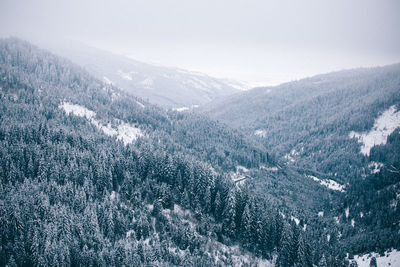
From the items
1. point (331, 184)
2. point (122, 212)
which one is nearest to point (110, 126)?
point (122, 212)

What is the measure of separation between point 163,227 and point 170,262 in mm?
12410

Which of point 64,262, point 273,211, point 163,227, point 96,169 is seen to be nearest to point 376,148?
point 273,211

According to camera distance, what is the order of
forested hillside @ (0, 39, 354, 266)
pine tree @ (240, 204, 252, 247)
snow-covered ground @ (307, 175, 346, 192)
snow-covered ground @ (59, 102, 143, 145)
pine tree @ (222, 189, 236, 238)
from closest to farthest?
forested hillside @ (0, 39, 354, 266) → pine tree @ (240, 204, 252, 247) → pine tree @ (222, 189, 236, 238) → snow-covered ground @ (59, 102, 143, 145) → snow-covered ground @ (307, 175, 346, 192)

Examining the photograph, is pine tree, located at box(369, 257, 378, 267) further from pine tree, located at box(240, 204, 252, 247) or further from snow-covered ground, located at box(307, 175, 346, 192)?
snow-covered ground, located at box(307, 175, 346, 192)

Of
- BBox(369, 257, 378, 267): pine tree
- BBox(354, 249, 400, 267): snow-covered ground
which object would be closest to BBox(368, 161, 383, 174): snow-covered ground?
BBox(354, 249, 400, 267): snow-covered ground

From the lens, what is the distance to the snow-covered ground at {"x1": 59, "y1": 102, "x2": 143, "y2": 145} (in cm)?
15850

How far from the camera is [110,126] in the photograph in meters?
166

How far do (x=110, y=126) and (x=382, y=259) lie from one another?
146561mm

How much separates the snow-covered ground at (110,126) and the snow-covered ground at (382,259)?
118 metres

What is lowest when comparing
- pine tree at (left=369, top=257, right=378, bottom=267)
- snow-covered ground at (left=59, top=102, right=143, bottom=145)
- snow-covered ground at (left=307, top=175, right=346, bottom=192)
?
snow-covered ground at (left=307, top=175, right=346, bottom=192)

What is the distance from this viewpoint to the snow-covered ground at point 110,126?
15850cm

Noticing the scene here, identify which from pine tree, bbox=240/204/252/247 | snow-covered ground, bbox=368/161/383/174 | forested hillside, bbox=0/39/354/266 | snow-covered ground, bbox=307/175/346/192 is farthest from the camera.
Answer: snow-covered ground, bbox=307/175/346/192

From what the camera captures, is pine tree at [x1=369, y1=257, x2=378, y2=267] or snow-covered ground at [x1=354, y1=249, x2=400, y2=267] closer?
snow-covered ground at [x1=354, y1=249, x2=400, y2=267]

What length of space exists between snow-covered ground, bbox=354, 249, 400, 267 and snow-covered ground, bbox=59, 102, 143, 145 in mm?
118313
